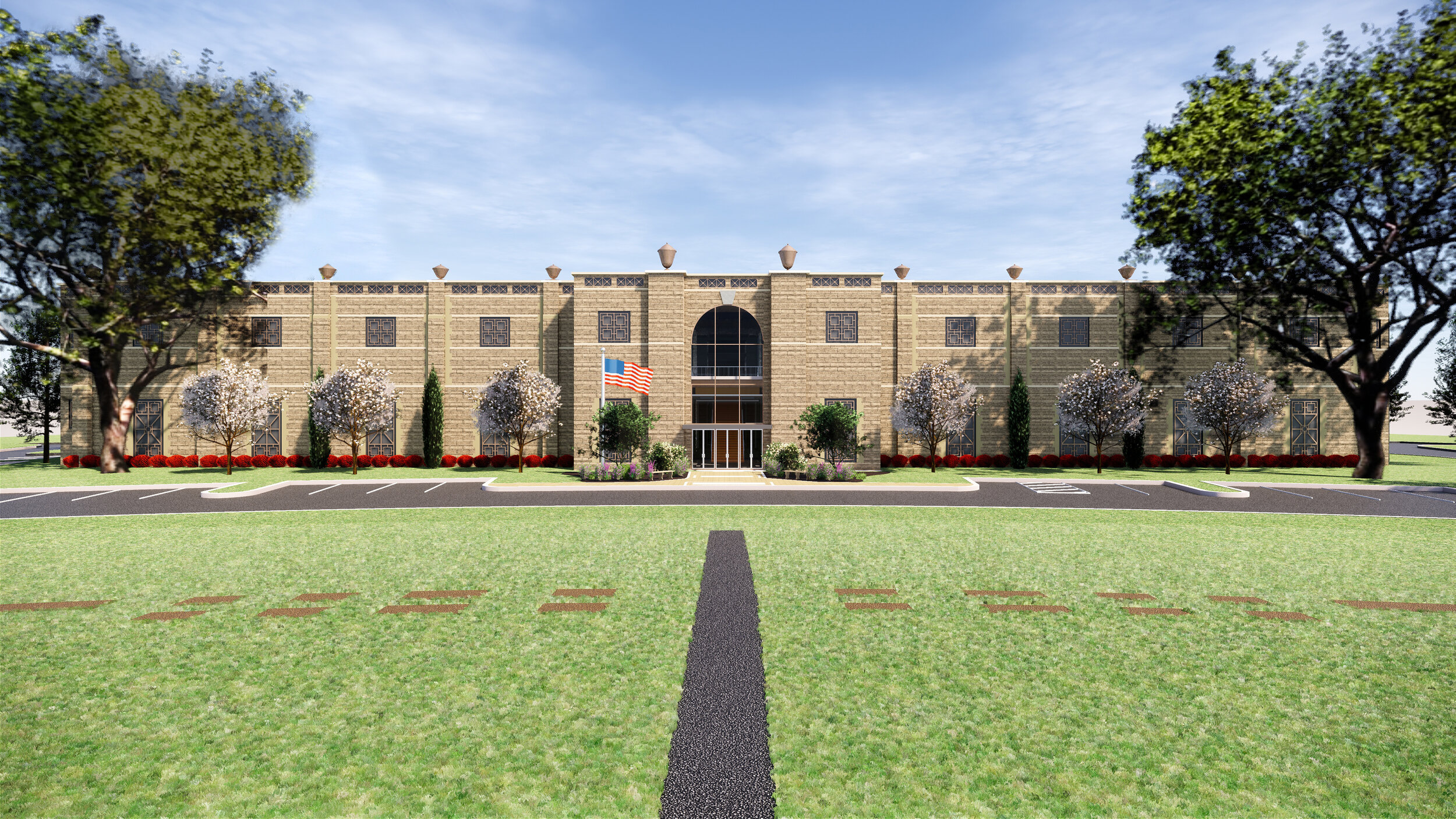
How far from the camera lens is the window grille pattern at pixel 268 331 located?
117ft

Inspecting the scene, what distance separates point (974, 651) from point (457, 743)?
497 cm

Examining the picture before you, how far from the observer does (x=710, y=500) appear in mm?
20781

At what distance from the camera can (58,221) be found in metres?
26.6

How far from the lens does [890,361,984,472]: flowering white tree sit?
1320 inches

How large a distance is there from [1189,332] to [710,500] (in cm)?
3023

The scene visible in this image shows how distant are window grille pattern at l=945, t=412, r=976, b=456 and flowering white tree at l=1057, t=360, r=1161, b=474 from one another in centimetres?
465

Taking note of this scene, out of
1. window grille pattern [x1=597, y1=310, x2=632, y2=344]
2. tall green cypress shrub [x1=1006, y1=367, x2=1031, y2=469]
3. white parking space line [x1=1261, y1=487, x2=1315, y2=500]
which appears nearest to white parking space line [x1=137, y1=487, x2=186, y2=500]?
window grille pattern [x1=597, y1=310, x2=632, y2=344]

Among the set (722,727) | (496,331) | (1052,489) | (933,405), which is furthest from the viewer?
(496,331)

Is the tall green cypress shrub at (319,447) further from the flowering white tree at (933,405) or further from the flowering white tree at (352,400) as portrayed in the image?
the flowering white tree at (933,405)

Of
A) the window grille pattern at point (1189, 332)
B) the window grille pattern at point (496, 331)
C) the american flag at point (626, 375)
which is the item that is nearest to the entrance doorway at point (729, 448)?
the american flag at point (626, 375)

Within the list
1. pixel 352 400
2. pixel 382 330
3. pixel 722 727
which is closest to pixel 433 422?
pixel 352 400

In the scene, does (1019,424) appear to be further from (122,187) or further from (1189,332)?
(122,187)

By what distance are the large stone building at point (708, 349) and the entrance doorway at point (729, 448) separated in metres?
0.07

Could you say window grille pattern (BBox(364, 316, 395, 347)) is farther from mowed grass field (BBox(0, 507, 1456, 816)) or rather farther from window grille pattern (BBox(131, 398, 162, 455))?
mowed grass field (BBox(0, 507, 1456, 816))
